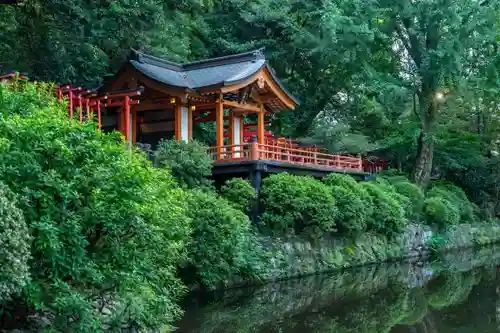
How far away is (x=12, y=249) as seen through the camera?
18.7ft

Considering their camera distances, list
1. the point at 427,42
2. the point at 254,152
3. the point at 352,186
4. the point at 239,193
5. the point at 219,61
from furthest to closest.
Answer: the point at 427,42, the point at 219,61, the point at 352,186, the point at 254,152, the point at 239,193

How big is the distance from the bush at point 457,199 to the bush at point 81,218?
1909cm

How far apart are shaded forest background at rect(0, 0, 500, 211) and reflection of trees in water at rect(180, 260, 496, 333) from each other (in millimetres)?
10138

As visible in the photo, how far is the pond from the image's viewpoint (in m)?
9.77

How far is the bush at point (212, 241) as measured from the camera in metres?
11.5

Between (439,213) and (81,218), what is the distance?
17809 mm

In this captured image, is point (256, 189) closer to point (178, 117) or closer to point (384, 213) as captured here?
point (178, 117)

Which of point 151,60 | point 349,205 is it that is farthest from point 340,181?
point 151,60

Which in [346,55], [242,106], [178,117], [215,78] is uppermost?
[346,55]

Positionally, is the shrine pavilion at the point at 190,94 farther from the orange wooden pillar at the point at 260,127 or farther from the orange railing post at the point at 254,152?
the orange railing post at the point at 254,152

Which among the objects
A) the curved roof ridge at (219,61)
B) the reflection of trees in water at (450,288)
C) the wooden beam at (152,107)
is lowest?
the reflection of trees in water at (450,288)

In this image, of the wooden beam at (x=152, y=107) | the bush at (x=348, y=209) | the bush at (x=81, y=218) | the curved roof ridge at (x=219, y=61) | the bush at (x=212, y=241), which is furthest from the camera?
the curved roof ridge at (x=219, y=61)

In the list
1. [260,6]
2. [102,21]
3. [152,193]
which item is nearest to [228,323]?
[152,193]

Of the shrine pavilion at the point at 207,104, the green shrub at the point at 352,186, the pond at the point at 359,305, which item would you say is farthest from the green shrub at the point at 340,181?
the pond at the point at 359,305
